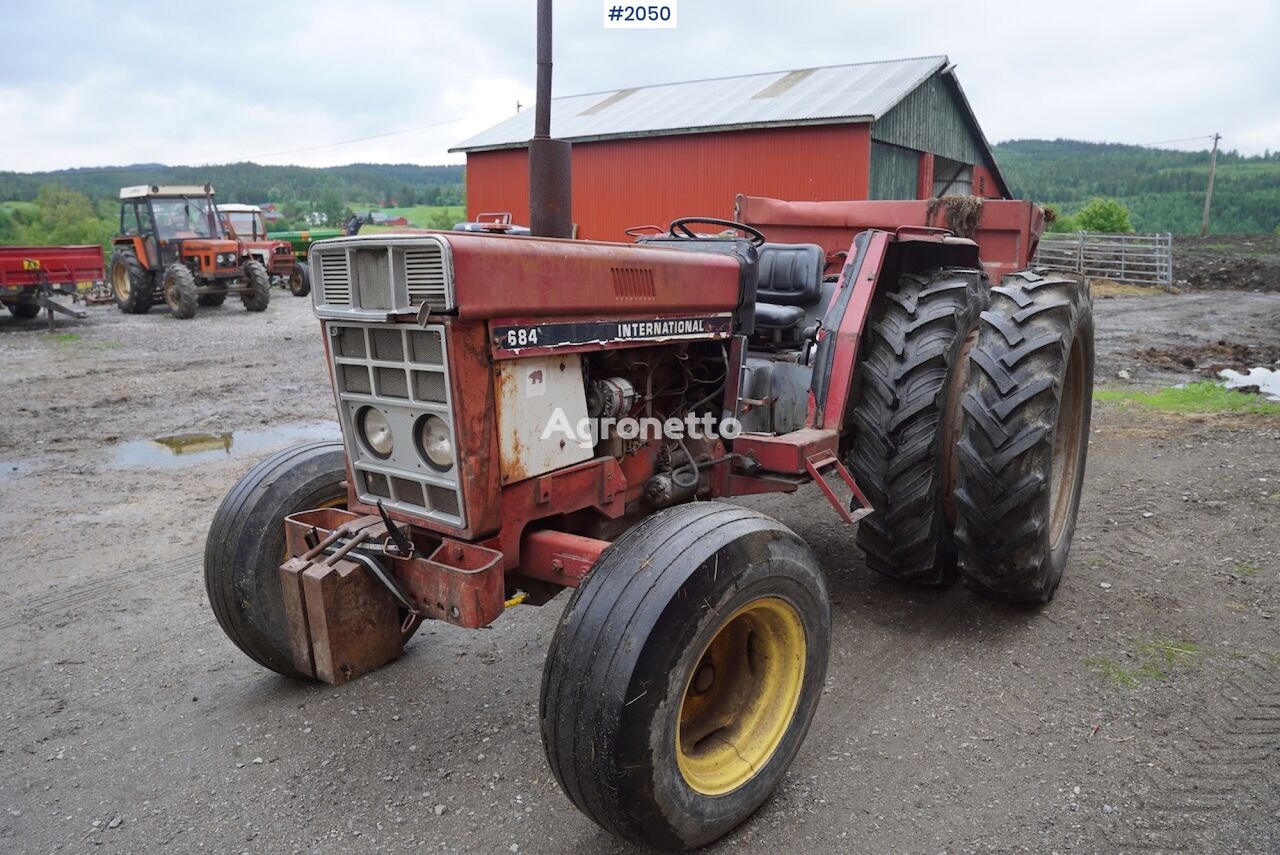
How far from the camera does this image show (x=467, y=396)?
250cm

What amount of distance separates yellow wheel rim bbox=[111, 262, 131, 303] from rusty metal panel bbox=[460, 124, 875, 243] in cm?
828

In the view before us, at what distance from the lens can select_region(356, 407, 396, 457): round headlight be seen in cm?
277

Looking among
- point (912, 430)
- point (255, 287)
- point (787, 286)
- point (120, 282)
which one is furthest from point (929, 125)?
point (912, 430)

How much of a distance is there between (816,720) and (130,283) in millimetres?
18147

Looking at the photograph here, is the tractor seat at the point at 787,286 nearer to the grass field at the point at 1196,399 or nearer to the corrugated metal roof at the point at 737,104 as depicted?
the grass field at the point at 1196,399

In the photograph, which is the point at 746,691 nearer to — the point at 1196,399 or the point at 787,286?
the point at 787,286

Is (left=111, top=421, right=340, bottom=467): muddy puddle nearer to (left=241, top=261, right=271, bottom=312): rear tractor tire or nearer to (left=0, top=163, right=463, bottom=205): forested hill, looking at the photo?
(left=241, top=261, right=271, bottom=312): rear tractor tire

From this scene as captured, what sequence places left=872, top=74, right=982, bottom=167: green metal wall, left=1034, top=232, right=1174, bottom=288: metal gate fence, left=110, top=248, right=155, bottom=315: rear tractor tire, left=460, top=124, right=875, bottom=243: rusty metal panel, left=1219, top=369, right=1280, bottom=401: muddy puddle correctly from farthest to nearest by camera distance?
left=1034, top=232, right=1174, bottom=288: metal gate fence → left=872, top=74, right=982, bottom=167: green metal wall → left=460, top=124, right=875, bottom=243: rusty metal panel → left=110, top=248, right=155, bottom=315: rear tractor tire → left=1219, top=369, right=1280, bottom=401: muddy puddle

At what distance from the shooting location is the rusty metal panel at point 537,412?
8.60 feet

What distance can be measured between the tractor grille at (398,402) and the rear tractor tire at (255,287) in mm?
16198

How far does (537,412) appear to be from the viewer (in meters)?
2.72

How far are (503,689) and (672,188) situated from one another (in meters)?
17.5

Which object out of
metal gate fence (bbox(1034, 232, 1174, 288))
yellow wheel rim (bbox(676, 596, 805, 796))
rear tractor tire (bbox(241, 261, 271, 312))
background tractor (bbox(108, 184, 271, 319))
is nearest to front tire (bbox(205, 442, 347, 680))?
yellow wheel rim (bbox(676, 596, 805, 796))

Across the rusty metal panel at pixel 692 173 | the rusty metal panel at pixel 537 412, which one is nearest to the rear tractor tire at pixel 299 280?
the rusty metal panel at pixel 692 173
